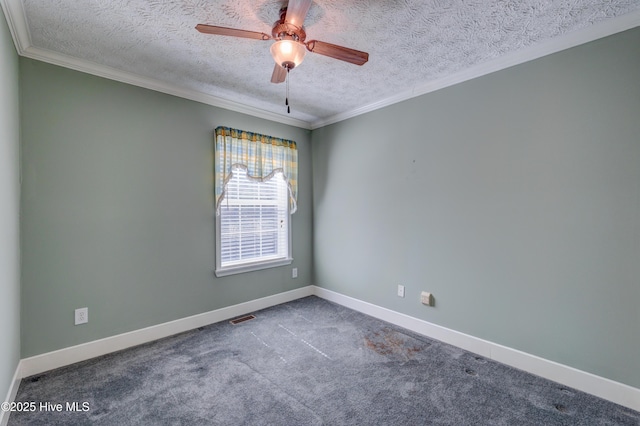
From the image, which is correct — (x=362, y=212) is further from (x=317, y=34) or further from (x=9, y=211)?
(x=9, y=211)

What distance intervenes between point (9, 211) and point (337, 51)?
2.34 metres

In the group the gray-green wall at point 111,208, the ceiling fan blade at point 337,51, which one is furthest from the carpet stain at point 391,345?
the ceiling fan blade at point 337,51

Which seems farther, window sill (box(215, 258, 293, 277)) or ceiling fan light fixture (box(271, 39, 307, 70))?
window sill (box(215, 258, 293, 277))

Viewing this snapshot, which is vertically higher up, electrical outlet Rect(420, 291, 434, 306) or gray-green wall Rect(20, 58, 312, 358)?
gray-green wall Rect(20, 58, 312, 358)

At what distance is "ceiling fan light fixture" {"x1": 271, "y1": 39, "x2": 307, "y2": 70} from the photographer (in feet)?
5.69

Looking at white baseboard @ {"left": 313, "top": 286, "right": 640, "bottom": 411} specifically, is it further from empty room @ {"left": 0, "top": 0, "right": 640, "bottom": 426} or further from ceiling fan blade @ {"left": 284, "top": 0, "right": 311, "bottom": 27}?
ceiling fan blade @ {"left": 284, "top": 0, "right": 311, "bottom": 27}

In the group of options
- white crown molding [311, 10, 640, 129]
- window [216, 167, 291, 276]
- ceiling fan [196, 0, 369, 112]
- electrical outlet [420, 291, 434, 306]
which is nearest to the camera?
ceiling fan [196, 0, 369, 112]

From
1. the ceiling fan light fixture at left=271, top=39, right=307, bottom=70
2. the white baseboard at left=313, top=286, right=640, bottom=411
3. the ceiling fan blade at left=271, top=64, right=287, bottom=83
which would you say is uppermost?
the ceiling fan blade at left=271, top=64, right=287, bottom=83

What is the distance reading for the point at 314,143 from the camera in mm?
4180

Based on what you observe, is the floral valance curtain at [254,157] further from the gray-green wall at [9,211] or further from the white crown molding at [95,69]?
the gray-green wall at [9,211]

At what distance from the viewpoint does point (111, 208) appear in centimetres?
258

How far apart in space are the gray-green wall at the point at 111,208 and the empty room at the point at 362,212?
0.02 m

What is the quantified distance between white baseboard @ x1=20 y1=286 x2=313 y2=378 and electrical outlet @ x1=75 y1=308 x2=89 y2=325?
0.64 feet

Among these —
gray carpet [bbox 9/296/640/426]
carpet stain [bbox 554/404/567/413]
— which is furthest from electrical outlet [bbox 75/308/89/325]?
carpet stain [bbox 554/404/567/413]
